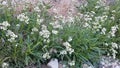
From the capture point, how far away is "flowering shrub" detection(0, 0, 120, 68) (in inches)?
167

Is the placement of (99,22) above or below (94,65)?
above

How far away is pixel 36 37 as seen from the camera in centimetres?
449

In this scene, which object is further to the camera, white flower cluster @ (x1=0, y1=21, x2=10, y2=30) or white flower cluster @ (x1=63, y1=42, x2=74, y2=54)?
white flower cluster @ (x1=63, y1=42, x2=74, y2=54)

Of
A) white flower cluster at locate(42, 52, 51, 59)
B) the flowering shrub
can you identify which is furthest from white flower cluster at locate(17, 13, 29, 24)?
white flower cluster at locate(42, 52, 51, 59)

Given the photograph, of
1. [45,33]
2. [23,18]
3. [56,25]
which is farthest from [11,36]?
[56,25]

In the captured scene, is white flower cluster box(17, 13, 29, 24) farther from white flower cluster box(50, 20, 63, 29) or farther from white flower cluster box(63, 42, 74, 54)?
white flower cluster box(63, 42, 74, 54)

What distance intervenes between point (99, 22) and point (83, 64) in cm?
96

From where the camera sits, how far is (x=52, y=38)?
14.7 ft

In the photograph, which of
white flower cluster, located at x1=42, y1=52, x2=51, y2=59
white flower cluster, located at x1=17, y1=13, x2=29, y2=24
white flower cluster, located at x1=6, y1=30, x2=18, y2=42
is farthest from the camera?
white flower cluster, located at x1=17, y1=13, x2=29, y2=24

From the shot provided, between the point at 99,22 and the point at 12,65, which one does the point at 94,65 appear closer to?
the point at 99,22

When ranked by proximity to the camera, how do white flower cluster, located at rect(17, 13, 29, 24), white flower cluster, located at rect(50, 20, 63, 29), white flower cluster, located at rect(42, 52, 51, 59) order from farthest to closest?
white flower cluster, located at rect(50, 20, 63, 29)
white flower cluster, located at rect(17, 13, 29, 24)
white flower cluster, located at rect(42, 52, 51, 59)

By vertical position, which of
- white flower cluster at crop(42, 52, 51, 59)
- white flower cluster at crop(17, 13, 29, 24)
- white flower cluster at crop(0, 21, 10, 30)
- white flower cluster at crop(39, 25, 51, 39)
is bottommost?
white flower cluster at crop(42, 52, 51, 59)

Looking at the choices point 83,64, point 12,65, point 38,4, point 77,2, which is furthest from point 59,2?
point 12,65

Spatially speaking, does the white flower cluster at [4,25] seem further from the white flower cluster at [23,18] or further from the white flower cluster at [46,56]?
the white flower cluster at [46,56]
